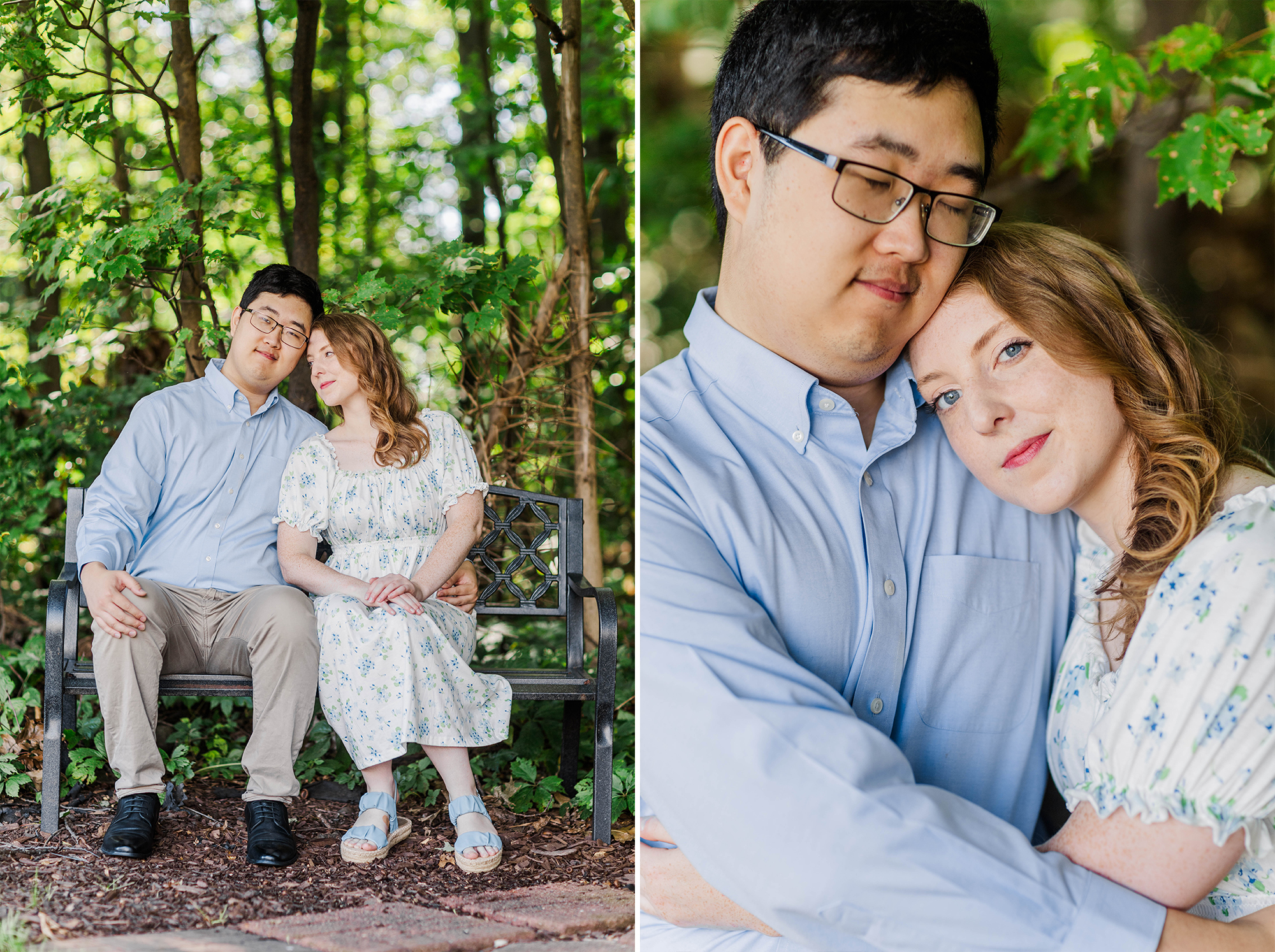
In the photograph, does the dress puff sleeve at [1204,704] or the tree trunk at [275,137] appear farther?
the tree trunk at [275,137]

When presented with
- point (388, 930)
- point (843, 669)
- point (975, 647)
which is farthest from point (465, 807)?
point (975, 647)

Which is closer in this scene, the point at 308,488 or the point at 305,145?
the point at 308,488

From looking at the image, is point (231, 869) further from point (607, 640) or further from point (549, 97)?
point (549, 97)

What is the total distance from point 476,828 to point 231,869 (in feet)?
1.71

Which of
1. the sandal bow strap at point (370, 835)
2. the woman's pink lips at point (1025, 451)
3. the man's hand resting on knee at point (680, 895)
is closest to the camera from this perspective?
the man's hand resting on knee at point (680, 895)

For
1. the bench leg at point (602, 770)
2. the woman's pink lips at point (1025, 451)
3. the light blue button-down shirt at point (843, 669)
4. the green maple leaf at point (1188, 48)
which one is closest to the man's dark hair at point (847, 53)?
the light blue button-down shirt at point (843, 669)

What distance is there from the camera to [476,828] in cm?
234

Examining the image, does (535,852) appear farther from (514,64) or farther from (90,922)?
(514,64)

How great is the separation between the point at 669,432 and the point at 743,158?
0.46 meters

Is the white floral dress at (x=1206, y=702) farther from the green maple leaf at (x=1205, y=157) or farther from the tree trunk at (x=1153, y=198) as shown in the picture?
the tree trunk at (x=1153, y=198)

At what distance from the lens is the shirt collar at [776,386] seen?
63.7 inches

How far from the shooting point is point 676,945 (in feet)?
5.19

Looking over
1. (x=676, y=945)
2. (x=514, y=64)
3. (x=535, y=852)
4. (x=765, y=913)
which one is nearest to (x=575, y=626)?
(x=535, y=852)

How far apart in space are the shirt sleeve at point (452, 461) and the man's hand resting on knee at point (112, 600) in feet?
2.37
